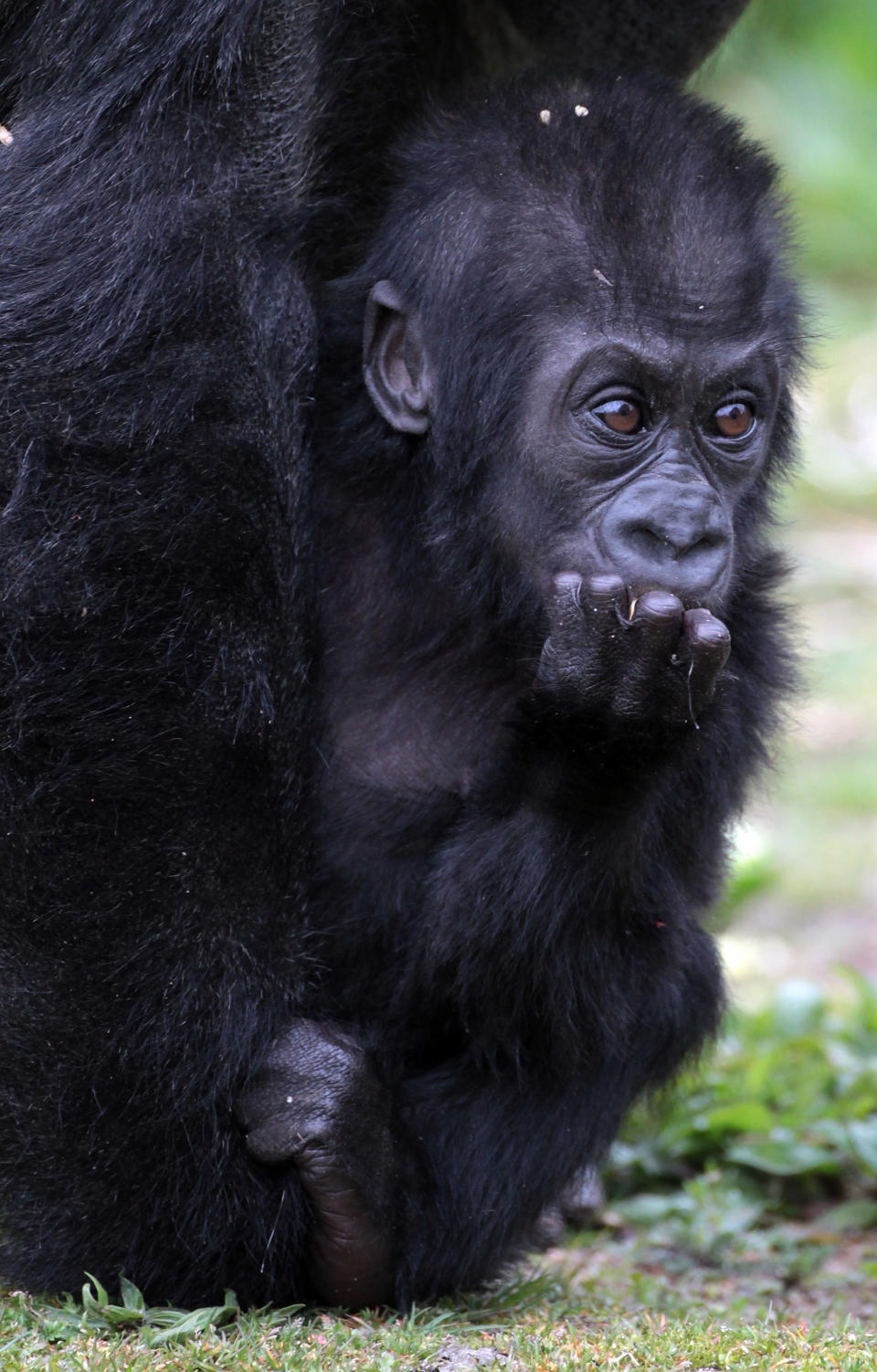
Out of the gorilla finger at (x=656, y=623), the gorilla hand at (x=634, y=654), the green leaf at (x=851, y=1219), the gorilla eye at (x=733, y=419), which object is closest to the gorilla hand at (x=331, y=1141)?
the gorilla hand at (x=634, y=654)

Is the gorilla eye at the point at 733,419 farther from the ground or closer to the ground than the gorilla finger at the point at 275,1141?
farther from the ground

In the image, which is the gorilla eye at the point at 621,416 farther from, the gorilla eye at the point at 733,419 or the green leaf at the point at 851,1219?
the green leaf at the point at 851,1219

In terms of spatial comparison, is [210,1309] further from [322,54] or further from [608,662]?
[322,54]

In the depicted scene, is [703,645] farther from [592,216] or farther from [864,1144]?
[864,1144]

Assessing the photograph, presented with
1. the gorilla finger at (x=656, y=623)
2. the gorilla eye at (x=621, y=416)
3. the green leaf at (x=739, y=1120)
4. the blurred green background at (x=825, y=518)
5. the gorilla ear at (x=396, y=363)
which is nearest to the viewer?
the gorilla finger at (x=656, y=623)

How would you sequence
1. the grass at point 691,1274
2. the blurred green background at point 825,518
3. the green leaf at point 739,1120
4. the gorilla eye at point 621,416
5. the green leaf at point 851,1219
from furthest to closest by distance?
the blurred green background at point 825,518 < the green leaf at point 739,1120 < the green leaf at point 851,1219 < the gorilla eye at point 621,416 < the grass at point 691,1274

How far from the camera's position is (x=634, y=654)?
3.03 metres

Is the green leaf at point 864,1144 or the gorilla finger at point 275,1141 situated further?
the green leaf at point 864,1144

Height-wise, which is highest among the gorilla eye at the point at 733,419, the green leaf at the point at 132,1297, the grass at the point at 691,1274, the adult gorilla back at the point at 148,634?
the gorilla eye at the point at 733,419

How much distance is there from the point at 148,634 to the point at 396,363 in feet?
2.81

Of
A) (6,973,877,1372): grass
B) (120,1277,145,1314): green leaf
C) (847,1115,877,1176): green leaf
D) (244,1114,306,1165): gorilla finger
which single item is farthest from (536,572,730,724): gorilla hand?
(847,1115,877,1176): green leaf

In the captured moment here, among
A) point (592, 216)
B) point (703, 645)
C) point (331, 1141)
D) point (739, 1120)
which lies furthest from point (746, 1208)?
point (592, 216)

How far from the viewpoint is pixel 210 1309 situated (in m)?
3.04

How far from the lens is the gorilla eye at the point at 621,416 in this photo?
328cm
